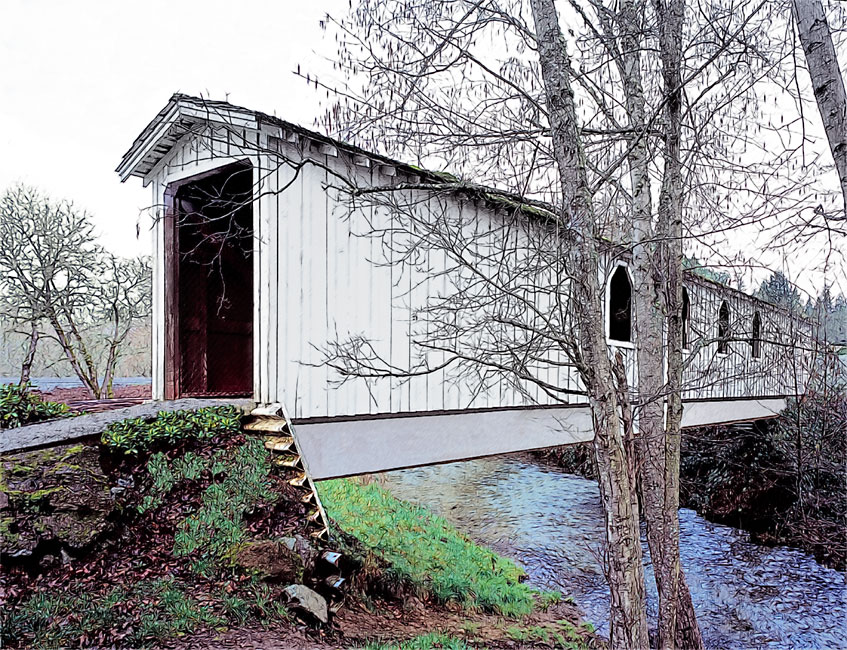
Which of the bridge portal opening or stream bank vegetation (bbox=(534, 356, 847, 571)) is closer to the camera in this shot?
the bridge portal opening

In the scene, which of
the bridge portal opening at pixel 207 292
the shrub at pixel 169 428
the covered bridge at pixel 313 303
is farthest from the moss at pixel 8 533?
the bridge portal opening at pixel 207 292

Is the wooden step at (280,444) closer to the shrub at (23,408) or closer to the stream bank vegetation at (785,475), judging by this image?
the shrub at (23,408)

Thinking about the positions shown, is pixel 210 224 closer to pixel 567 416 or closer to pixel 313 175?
→ pixel 313 175

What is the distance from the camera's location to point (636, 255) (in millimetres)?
5191

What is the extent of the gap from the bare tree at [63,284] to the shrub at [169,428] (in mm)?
932

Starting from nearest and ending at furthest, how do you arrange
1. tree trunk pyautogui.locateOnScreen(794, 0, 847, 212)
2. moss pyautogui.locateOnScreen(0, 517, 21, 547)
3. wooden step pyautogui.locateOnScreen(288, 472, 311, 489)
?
tree trunk pyautogui.locateOnScreen(794, 0, 847, 212) → moss pyautogui.locateOnScreen(0, 517, 21, 547) → wooden step pyautogui.locateOnScreen(288, 472, 311, 489)

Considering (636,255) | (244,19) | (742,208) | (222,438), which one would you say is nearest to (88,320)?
(222,438)

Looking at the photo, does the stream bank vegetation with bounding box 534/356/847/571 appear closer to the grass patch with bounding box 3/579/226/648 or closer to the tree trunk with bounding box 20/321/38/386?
the grass patch with bounding box 3/579/226/648

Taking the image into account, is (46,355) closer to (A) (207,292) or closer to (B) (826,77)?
(A) (207,292)

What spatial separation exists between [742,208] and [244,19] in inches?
153

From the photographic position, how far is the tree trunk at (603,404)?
317cm

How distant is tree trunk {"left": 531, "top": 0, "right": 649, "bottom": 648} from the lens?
3174mm

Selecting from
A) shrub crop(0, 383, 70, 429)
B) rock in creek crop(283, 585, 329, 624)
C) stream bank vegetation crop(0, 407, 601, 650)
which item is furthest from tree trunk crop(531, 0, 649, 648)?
shrub crop(0, 383, 70, 429)

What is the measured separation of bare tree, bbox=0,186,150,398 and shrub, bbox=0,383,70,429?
0.16 meters
